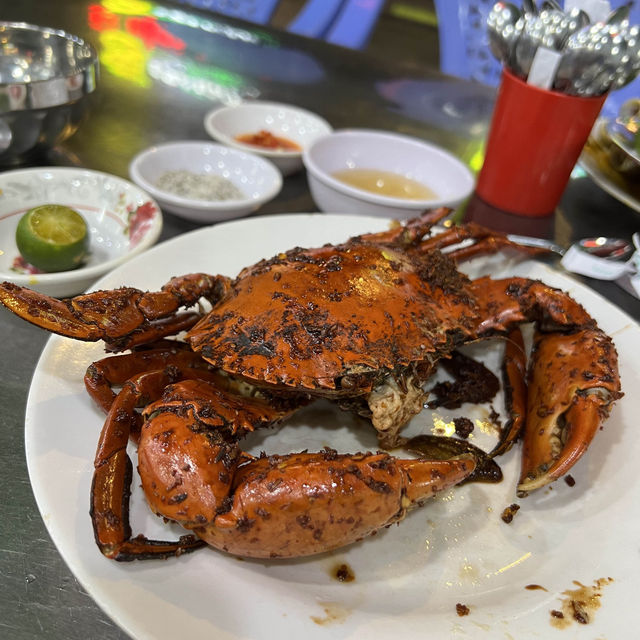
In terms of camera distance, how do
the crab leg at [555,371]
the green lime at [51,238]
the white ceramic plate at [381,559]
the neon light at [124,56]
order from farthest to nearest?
the neon light at [124,56], the green lime at [51,238], the crab leg at [555,371], the white ceramic plate at [381,559]

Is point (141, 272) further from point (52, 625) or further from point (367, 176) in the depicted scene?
point (367, 176)

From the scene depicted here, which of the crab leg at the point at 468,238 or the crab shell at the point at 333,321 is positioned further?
the crab leg at the point at 468,238

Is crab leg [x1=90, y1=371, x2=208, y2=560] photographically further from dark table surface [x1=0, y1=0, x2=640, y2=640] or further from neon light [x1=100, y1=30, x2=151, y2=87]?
neon light [x1=100, y1=30, x2=151, y2=87]

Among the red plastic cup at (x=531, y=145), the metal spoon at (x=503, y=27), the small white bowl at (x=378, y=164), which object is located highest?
the metal spoon at (x=503, y=27)

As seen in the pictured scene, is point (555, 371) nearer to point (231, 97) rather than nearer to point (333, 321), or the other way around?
point (333, 321)

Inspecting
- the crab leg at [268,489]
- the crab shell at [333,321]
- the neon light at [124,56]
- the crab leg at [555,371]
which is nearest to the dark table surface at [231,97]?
the neon light at [124,56]

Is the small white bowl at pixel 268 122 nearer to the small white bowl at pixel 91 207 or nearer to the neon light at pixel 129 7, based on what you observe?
the small white bowl at pixel 91 207

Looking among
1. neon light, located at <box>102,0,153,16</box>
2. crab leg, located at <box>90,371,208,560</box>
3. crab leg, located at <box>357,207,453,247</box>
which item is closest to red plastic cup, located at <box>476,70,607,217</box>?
crab leg, located at <box>357,207,453,247</box>
